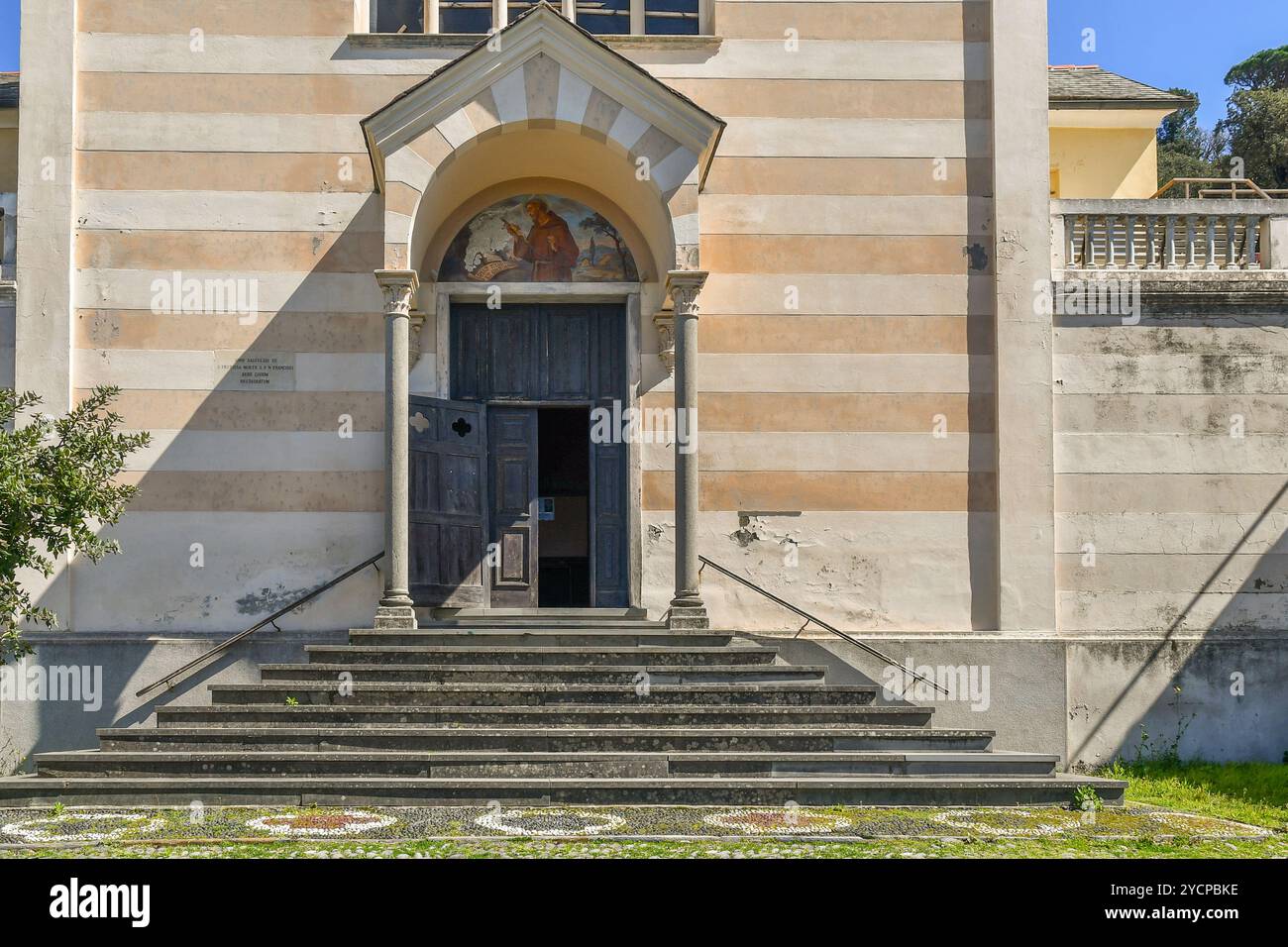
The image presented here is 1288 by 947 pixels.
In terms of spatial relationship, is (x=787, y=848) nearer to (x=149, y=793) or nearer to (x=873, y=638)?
(x=149, y=793)

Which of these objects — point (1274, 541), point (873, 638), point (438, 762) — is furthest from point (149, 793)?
point (1274, 541)

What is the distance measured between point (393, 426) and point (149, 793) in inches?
173

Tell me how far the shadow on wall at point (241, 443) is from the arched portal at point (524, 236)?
764mm

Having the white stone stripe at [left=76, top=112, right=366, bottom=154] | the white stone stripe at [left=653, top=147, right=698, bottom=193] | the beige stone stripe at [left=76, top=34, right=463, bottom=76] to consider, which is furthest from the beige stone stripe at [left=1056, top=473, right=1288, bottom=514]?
the white stone stripe at [left=76, top=112, right=366, bottom=154]

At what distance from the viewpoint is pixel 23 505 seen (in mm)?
10789

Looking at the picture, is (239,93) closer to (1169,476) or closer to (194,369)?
(194,369)

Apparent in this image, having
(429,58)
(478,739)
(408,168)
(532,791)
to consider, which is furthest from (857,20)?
(532,791)

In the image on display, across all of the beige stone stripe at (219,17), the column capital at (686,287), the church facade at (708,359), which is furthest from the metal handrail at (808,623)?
the beige stone stripe at (219,17)

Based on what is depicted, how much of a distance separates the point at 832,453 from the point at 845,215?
8.61 ft

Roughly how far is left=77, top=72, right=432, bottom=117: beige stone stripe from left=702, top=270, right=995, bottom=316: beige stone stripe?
4.14m

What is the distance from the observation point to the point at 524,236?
14859 mm

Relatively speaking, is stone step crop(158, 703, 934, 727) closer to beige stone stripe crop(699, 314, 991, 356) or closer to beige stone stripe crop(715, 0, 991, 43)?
beige stone stripe crop(699, 314, 991, 356)

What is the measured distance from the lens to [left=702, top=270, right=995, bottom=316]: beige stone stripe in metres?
14.5

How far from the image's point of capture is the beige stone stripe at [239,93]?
1438cm
